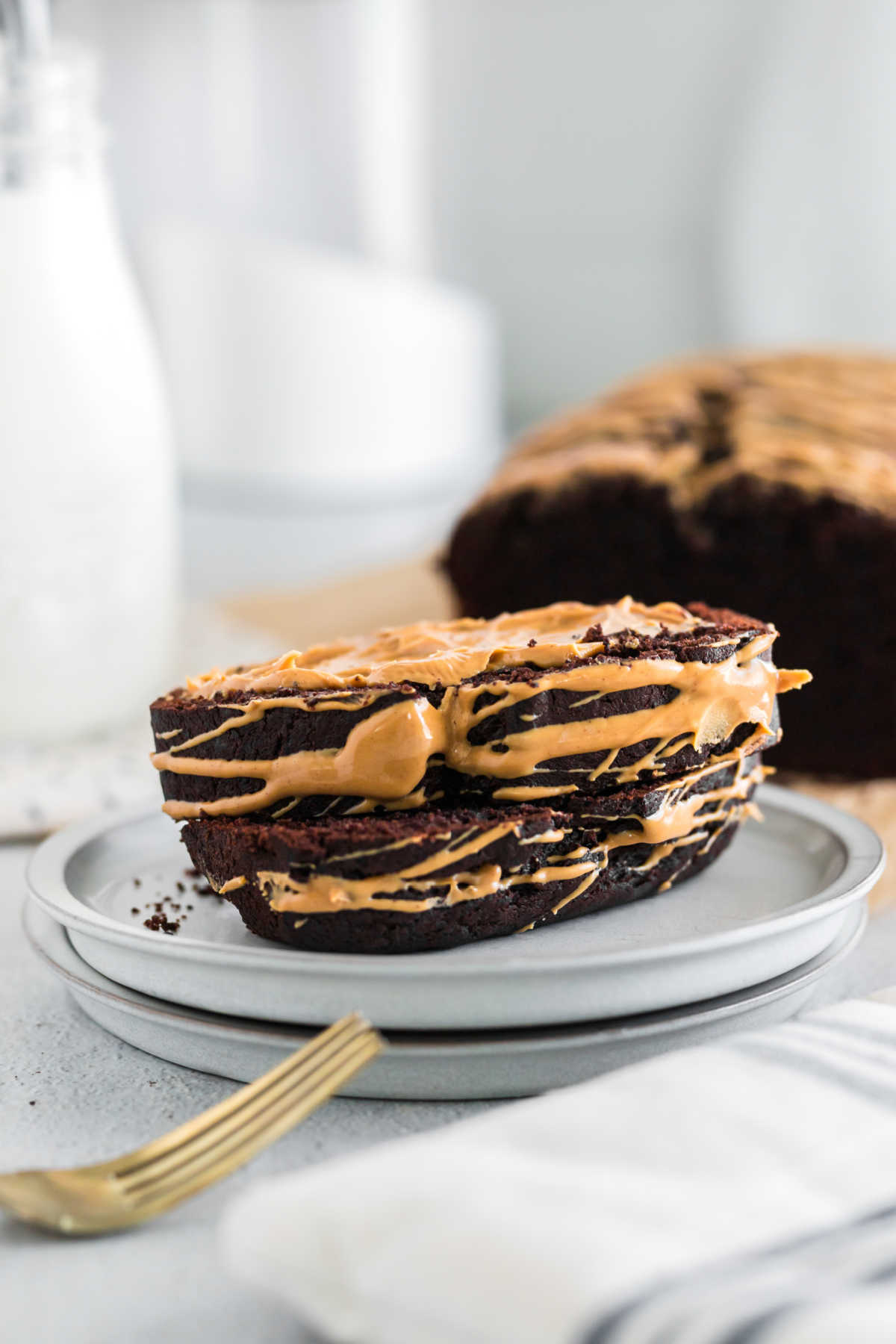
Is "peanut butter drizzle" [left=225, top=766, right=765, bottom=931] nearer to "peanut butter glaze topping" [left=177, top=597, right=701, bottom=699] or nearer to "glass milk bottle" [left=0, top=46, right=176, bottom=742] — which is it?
"peanut butter glaze topping" [left=177, top=597, right=701, bottom=699]

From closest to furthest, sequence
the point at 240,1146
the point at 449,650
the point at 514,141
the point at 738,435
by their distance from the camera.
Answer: the point at 240,1146 < the point at 449,650 < the point at 738,435 < the point at 514,141

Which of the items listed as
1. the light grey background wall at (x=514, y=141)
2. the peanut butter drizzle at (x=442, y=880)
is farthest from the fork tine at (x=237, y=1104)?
the light grey background wall at (x=514, y=141)

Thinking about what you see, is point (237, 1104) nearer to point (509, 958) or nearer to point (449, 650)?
point (509, 958)

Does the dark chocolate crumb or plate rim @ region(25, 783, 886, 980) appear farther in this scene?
the dark chocolate crumb

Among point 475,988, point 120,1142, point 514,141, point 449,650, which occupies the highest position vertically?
point 514,141

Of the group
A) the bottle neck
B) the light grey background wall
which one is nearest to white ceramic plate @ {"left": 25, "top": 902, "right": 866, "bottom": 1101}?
the bottle neck

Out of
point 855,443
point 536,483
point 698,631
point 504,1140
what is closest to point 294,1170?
point 504,1140

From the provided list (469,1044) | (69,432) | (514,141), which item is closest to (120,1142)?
(469,1044)
